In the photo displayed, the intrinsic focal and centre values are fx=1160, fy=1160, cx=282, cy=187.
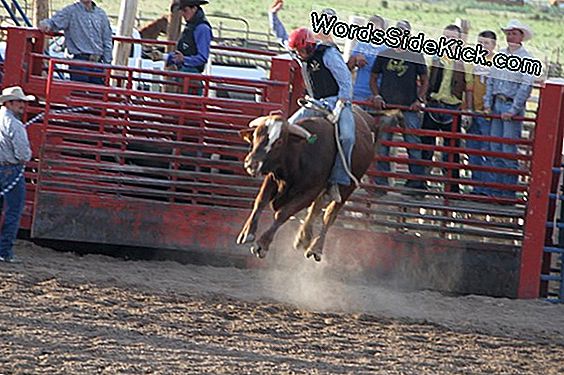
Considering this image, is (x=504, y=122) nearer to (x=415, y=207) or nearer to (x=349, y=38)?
(x=415, y=207)

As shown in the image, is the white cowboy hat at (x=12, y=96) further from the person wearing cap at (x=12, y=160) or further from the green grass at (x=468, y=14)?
the green grass at (x=468, y=14)

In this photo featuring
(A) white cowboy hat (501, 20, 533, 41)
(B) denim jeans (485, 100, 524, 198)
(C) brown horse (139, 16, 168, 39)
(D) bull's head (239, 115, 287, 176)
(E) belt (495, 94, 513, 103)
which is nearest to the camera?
(D) bull's head (239, 115, 287, 176)

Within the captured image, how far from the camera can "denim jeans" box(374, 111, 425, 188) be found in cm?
1155

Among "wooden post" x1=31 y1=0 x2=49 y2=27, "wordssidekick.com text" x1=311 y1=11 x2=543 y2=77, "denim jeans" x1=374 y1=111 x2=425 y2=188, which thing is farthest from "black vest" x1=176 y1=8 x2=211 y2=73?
"wooden post" x1=31 y1=0 x2=49 y2=27

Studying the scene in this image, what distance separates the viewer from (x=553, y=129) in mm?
11047

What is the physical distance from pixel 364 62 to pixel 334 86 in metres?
1.96

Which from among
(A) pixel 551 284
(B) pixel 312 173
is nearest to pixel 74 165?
(B) pixel 312 173

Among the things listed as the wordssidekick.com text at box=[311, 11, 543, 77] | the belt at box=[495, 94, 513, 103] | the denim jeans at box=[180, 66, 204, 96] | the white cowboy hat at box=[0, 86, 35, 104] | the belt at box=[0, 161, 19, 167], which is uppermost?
the wordssidekick.com text at box=[311, 11, 543, 77]

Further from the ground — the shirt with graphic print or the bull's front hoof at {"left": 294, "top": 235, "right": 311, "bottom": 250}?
the shirt with graphic print

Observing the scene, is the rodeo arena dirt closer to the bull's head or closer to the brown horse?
the bull's head

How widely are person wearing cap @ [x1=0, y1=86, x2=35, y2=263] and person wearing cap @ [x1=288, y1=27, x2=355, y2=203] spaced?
255 centimetres

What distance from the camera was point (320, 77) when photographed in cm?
1001

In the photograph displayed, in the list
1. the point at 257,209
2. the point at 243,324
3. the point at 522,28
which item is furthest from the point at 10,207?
the point at 522,28

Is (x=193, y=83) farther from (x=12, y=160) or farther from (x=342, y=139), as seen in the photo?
(x=342, y=139)
